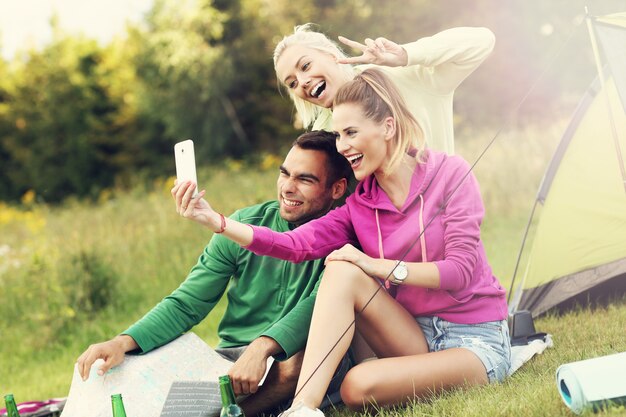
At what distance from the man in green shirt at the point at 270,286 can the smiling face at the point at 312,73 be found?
173 millimetres

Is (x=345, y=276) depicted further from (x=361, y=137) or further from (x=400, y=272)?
(x=361, y=137)

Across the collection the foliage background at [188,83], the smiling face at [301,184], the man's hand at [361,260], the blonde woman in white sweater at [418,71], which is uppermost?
the foliage background at [188,83]

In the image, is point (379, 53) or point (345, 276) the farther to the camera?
point (379, 53)

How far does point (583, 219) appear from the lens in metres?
4.08

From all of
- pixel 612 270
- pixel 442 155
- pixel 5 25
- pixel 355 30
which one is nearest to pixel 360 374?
pixel 442 155

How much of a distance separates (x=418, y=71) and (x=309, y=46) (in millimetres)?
423

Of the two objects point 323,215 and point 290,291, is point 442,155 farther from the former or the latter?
point 290,291

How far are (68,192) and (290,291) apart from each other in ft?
56.1

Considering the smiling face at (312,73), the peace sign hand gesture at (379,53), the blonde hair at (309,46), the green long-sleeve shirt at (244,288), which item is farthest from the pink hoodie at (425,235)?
the blonde hair at (309,46)

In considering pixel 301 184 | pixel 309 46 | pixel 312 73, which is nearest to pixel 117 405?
pixel 301 184

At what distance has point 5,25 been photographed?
72.5ft

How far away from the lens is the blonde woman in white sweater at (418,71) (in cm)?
317

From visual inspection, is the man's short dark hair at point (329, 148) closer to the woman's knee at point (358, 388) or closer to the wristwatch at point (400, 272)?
the wristwatch at point (400, 272)

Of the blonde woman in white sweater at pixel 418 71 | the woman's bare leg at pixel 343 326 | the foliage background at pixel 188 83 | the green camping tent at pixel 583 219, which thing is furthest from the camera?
the foliage background at pixel 188 83
